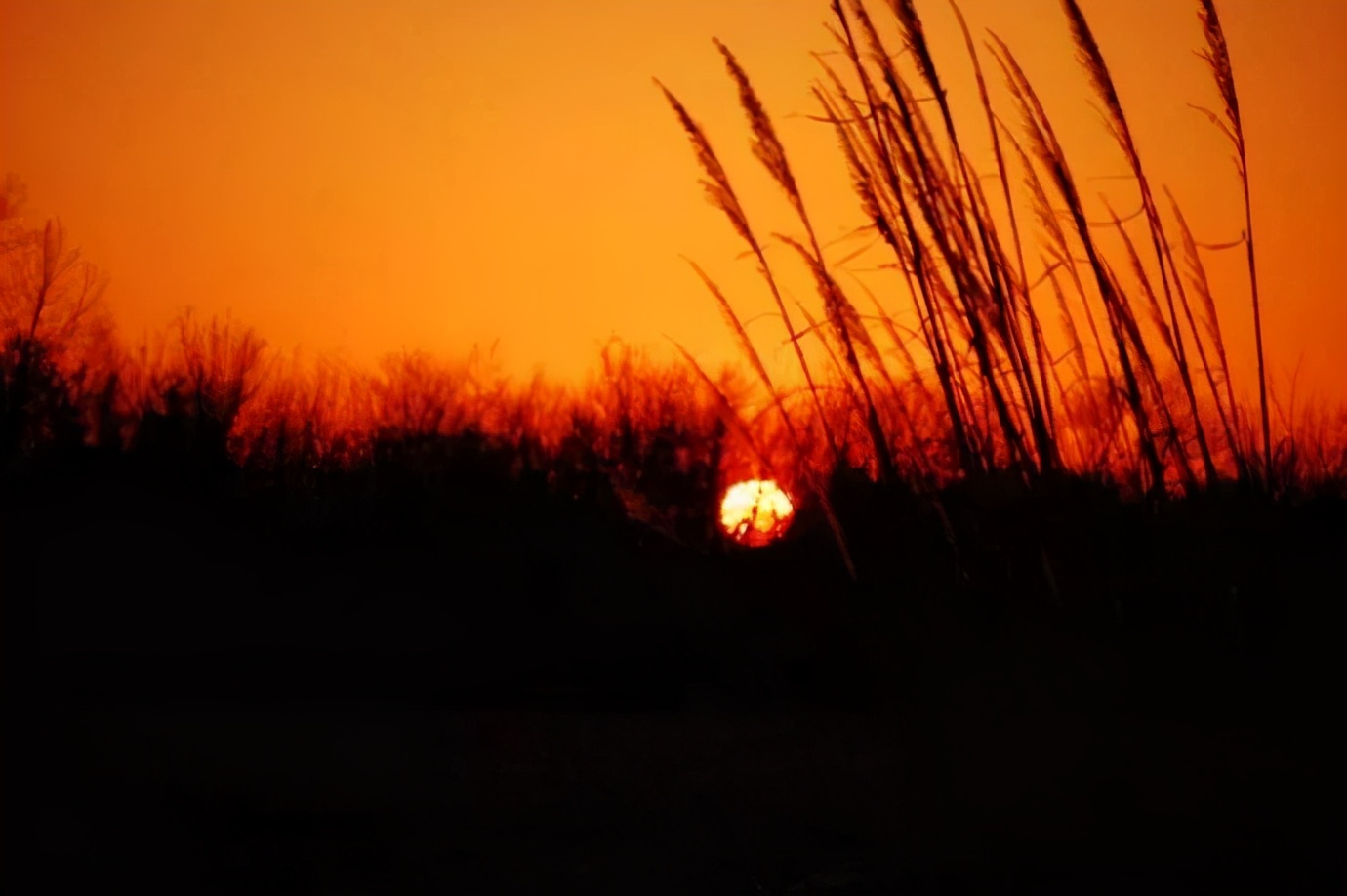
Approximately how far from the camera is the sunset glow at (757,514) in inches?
136

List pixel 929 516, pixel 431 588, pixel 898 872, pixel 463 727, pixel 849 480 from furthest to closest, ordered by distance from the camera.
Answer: pixel 431 588, pixel 849 480, pixel 929 516, pixel 463 727, pixel 898 872

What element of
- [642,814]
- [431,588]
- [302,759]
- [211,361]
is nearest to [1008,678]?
[642,814]

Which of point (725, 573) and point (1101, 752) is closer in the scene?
point (1101, 752)

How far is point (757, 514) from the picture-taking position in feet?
11.8

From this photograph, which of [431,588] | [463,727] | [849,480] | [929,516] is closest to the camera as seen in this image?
[463,727]

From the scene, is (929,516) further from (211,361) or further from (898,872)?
(211,361)

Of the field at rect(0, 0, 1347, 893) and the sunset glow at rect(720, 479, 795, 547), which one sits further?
the sunset glow at rect(720, 479, 795, 547)

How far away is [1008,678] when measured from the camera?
2.34m

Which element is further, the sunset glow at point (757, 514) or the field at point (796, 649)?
the sunset glow at point (757, 514)

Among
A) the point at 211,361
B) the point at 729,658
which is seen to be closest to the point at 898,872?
the point at 729,658

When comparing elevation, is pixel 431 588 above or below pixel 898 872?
above

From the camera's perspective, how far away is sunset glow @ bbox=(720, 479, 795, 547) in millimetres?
3453

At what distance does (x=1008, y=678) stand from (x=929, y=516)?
0.60 meters

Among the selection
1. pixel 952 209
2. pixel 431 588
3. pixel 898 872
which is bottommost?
pixel 898 872
